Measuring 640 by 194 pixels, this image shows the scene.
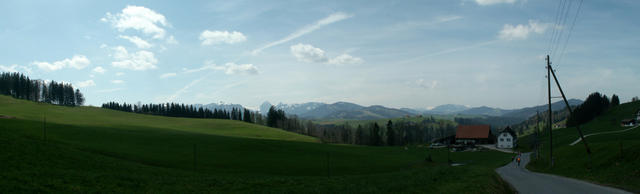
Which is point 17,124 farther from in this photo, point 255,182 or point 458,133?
point 458,133

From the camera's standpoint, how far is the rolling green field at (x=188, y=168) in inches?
781

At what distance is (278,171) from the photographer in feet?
155

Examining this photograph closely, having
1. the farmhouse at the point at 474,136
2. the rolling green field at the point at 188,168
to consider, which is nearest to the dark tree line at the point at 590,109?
the farmhouse at the point at 474,136

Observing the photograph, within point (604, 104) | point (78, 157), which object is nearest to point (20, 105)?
point (78, 157)

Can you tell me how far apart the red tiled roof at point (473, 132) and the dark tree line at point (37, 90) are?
18474 centimetres

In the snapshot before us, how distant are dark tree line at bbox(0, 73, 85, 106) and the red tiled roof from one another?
18474 cm

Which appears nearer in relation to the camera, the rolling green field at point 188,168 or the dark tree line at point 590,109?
the rolling green field at point 188,168

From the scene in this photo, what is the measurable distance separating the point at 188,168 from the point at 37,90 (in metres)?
167

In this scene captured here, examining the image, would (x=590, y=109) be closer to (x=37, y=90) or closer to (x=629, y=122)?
(x=629, y=122)

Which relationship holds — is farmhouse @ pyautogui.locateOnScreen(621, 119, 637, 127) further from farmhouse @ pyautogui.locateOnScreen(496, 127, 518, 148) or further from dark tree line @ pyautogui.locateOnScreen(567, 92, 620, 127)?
farmhouse @ pyautogui.locateOnScreen(496, 127, 518, 148)

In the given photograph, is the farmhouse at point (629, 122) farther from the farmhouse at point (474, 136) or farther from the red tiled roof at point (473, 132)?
the farmhouse at point (474, 136)

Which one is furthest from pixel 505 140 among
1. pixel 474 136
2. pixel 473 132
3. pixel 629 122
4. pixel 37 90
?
pixel 37 90

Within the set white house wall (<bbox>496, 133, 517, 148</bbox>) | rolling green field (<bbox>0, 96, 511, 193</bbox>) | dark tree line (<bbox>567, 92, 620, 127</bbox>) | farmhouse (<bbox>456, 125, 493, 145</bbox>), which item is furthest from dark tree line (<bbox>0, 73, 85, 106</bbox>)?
dark tree line (<bbox>567, 92, 620, 127</bbox>)

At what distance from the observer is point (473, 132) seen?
13588 cm
